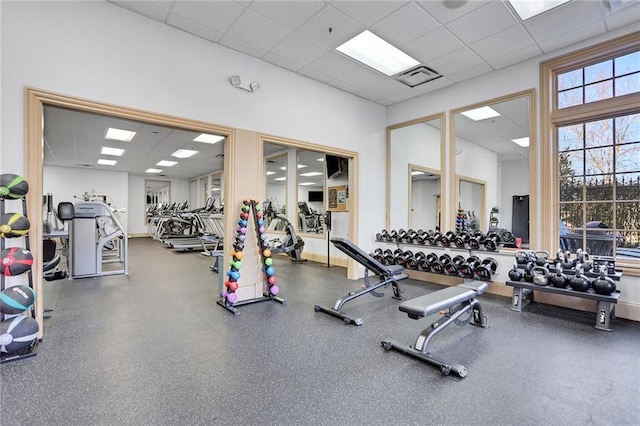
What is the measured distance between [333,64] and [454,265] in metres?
3.24

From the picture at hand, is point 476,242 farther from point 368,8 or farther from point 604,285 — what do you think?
point 368,8

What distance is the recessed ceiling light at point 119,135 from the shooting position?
6471 mm

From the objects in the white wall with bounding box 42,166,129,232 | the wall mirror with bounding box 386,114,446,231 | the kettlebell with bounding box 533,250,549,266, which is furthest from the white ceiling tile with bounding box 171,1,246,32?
the white wall with bounding box 42,166,129,232

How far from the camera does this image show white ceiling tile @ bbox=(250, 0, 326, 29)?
2.96 metres

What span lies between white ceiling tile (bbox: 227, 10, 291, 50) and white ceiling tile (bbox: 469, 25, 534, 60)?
2.30 meters

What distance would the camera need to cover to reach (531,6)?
3.02 meters

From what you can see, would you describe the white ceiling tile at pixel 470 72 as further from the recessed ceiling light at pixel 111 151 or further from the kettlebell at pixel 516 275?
the recessed ceiling light at pixel 111 151

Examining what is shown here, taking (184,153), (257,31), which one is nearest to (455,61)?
(257,31)

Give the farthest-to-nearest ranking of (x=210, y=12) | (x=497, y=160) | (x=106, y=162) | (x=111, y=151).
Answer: (x=106, y=162) → (x=497, y=160) → (x=111, y=151) → (x=210, y=12)

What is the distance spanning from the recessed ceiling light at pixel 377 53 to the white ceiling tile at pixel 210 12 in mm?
1281

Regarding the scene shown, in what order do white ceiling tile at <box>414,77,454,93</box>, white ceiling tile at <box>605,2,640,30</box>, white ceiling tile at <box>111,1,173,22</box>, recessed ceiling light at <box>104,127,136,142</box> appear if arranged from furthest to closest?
recessed ceiling light at <box>104,127,136,142</box>
white ceiling tile at <box>414,77,454,93</box>
white ceiling tile at <box>605,2,640,30</box>
white ceiling tile at <box>111,1,173,22</box>

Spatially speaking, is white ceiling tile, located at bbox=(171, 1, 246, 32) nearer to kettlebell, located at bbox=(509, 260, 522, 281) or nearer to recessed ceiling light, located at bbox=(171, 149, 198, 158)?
kettlebell, located at bbox=(509, 260, 522, 281)

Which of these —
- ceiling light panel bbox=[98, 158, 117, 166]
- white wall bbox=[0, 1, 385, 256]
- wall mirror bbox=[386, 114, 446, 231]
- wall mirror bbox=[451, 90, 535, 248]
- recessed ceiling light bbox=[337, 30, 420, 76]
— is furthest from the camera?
ceiling light panel bbox=[98, 158, 117, 166]

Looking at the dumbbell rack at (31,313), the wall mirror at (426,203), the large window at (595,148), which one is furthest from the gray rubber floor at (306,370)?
the wall mirror at (426,203)
